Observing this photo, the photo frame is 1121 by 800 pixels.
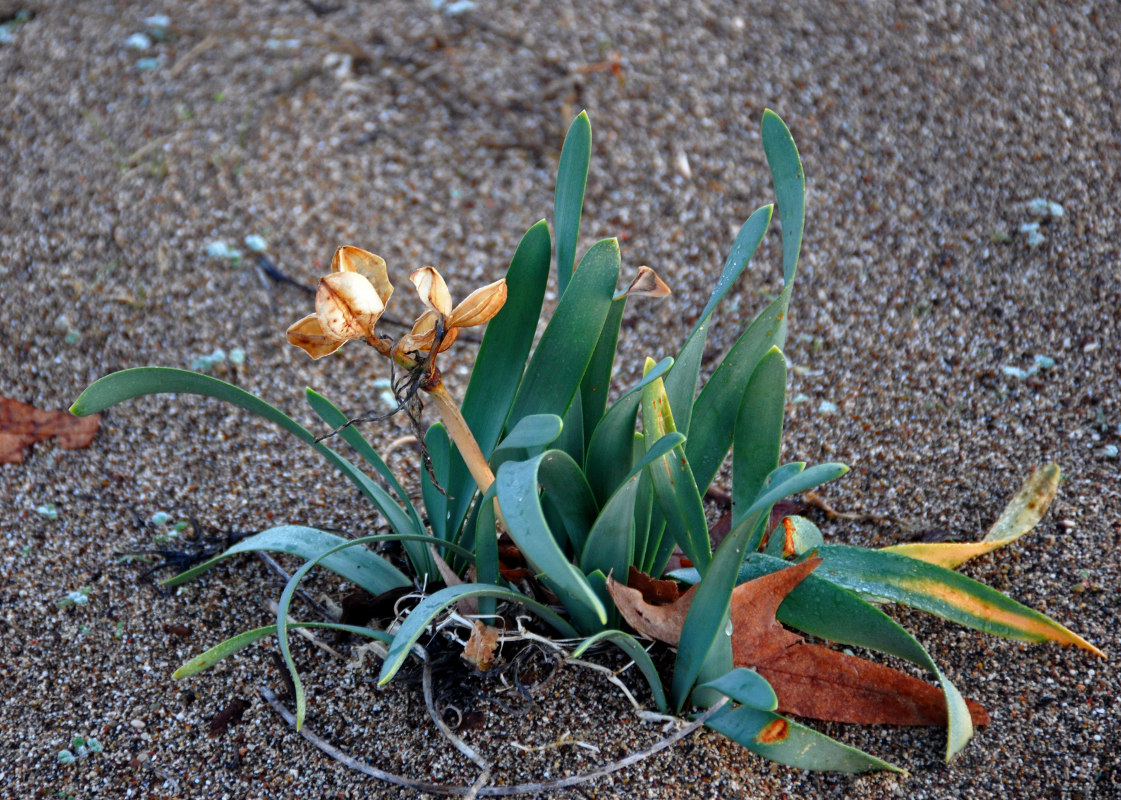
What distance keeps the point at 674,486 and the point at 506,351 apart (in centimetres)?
27

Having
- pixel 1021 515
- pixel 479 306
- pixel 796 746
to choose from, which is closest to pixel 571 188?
pixel 479 306

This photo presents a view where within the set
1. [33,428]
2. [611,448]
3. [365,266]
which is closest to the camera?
[365,266]

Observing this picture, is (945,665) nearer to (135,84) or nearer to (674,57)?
(674,57)

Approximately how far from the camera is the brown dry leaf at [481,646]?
1203 millimetres

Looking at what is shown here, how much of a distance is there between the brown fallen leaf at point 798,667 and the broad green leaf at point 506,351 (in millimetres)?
250

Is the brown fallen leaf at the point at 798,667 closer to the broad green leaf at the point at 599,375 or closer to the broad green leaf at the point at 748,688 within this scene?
the broad green leaf at the point at 748,688

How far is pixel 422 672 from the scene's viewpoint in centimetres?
127

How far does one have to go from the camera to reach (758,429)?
1124 millimetres

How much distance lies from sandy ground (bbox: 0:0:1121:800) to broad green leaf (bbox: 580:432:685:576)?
189 millimetres

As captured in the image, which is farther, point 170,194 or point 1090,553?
point 170,194

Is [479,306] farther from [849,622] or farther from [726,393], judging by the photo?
[849,622]

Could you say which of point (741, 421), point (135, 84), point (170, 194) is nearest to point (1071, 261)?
point (741, 421)

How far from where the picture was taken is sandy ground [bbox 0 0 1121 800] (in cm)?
125

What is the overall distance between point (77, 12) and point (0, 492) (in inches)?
68.4
